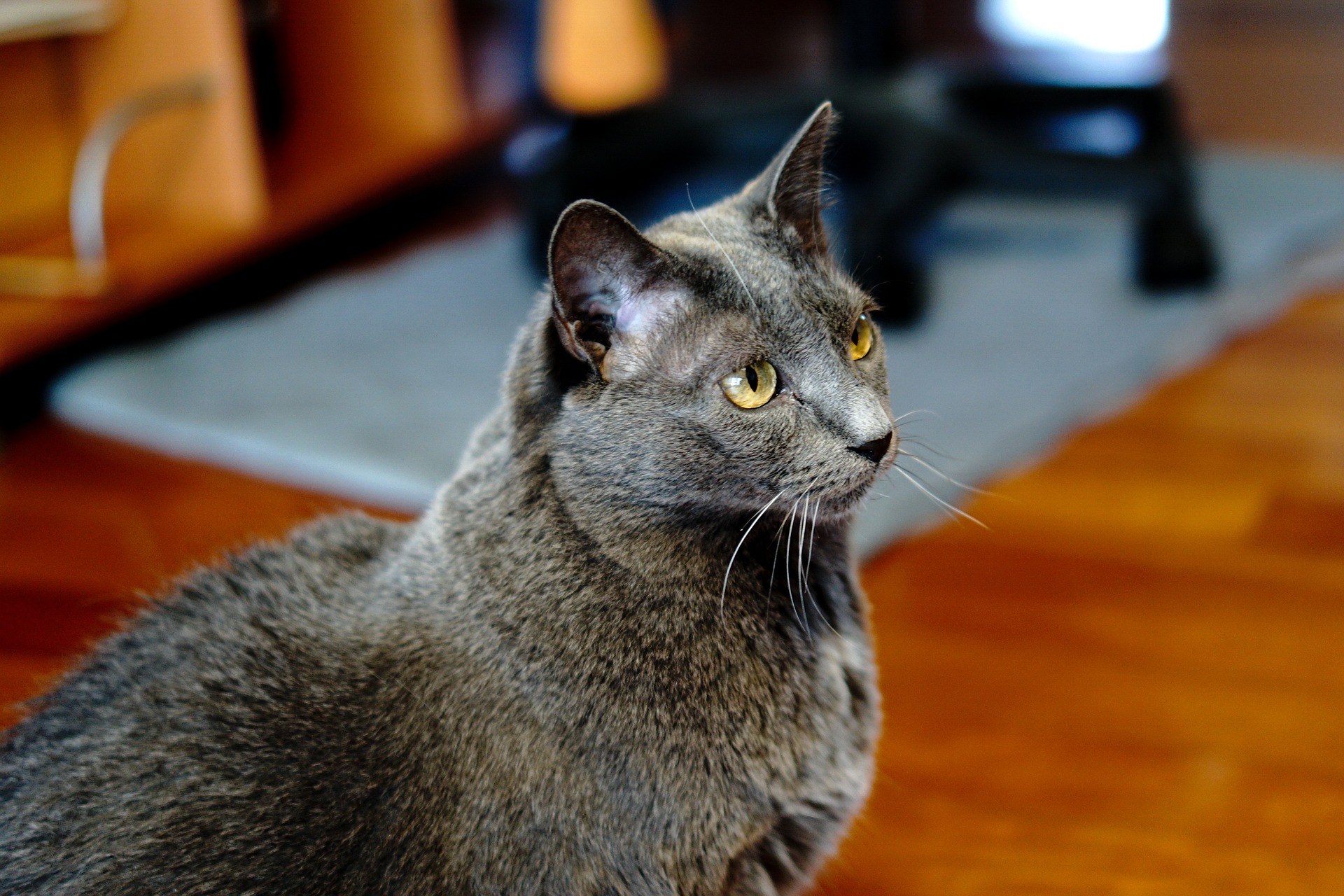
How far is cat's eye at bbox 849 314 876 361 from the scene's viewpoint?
0.80 meters

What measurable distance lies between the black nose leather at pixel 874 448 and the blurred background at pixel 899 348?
0.10m

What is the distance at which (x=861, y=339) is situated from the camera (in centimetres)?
81

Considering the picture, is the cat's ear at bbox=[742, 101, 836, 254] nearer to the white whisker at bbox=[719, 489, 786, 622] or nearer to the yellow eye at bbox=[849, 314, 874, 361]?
the yellow eye at bbox=[849, 314, 874, 361]

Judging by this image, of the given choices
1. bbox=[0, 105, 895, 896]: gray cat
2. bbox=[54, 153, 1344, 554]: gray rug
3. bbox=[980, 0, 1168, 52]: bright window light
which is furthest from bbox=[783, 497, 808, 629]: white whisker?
bbox=[980, 0, 1168, 52]: bright window light

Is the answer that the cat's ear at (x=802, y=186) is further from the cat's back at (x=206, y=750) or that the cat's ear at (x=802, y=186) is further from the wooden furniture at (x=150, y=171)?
the wooden furniture at (x=150, y=171)

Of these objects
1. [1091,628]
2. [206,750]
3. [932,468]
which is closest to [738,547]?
[932,468]

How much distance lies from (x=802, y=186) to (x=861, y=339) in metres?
0.11

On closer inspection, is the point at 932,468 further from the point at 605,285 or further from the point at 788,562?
the point at 605,285

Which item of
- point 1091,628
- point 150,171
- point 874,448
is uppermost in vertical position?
point 874,448

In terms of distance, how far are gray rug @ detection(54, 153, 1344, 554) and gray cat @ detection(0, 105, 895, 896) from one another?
61cm

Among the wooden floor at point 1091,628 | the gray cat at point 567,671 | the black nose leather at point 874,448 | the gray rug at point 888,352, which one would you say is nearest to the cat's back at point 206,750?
the gray cat at point 567,671

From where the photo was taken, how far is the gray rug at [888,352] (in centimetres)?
156

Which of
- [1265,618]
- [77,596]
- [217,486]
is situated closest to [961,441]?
[1265,618]

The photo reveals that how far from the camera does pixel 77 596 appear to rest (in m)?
1.35
